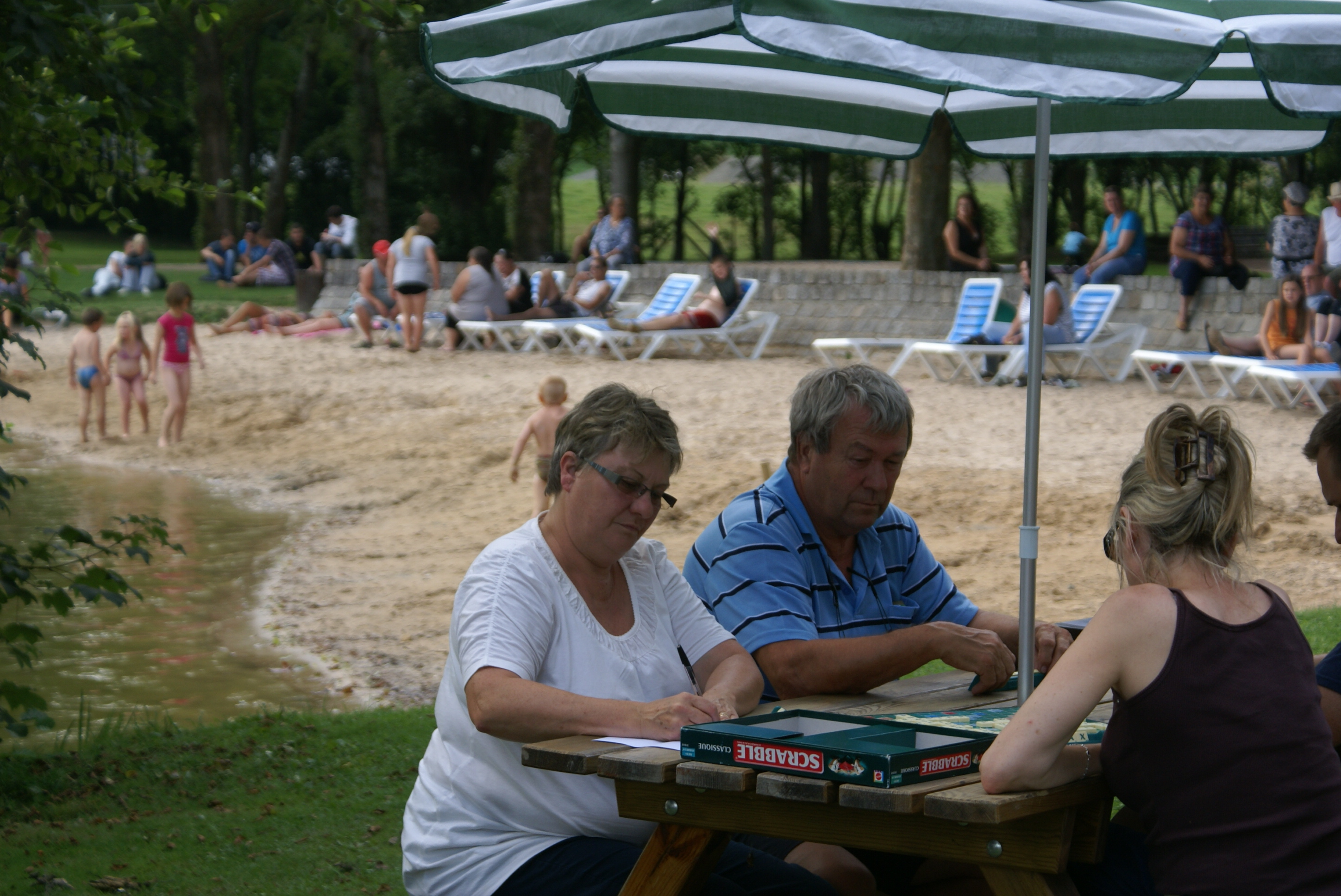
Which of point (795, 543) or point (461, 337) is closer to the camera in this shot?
point (795, 543)

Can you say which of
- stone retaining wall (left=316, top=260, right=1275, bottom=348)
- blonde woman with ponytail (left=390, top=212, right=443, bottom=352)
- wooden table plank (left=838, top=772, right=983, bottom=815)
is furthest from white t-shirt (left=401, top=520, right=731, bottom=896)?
blonde woman with ponytail (left=390, top=212, right=443, bottom=352)

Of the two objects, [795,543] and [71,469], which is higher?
[795,543]

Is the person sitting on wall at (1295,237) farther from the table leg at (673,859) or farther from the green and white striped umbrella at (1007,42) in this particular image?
the table leg at (673,859)

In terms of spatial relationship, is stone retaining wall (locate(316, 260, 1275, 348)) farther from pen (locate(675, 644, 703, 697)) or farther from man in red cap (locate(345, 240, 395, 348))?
pen (locate(675, 644, 703, 697))

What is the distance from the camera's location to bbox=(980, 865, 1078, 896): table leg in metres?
2.01

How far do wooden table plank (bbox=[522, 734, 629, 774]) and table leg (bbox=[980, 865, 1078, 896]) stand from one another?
0.60 metres

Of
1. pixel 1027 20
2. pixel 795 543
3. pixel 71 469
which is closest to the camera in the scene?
pixel 1027 20

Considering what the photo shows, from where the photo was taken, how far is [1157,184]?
3828 cm

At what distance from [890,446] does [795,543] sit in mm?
303

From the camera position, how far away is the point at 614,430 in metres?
2.60

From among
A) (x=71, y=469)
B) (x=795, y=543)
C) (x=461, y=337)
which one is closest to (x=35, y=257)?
(x=795, y=543)

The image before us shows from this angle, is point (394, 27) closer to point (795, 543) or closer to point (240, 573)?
point (795, 543)

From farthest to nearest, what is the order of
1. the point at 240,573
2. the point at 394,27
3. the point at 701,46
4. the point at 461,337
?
1. the point at 461,337
2. the point at 240,573
3. the point at 394,27
4. the point at 701,46

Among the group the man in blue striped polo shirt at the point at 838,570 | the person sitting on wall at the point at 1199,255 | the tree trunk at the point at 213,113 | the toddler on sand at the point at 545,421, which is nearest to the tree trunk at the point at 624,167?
the person sitting on wall at the point at 1199,255
